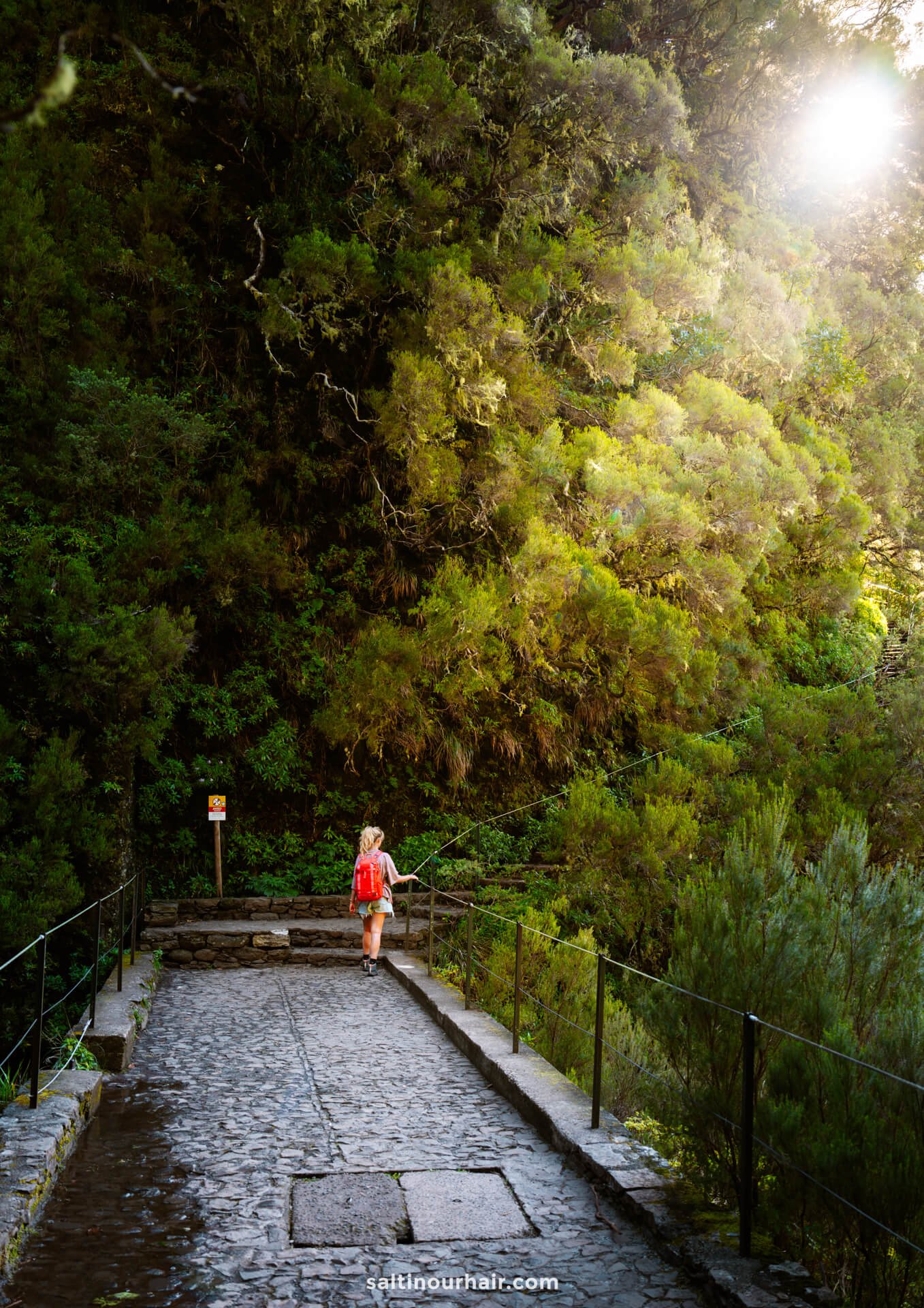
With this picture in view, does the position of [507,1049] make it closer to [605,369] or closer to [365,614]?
[365,614]

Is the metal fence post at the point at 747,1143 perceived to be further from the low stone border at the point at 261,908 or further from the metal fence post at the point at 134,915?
the low stone border at the point at 261,908

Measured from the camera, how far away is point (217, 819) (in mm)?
13148

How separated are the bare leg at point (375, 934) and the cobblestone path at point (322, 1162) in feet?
6.91

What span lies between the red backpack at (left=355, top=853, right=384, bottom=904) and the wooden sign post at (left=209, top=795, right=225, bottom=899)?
10.6 ft

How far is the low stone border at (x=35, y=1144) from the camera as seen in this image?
375 centimetres

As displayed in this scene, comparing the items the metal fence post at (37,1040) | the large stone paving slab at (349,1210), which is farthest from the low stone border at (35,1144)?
the large stone paving slab at (349,1210)

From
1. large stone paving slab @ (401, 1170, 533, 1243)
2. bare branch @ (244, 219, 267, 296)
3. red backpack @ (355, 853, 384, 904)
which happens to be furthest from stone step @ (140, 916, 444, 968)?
bare branch @ (244, 219, 267, 296)

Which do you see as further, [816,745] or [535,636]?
[535,636]

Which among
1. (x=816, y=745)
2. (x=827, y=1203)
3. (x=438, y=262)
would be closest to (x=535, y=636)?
(x=816, y=745)

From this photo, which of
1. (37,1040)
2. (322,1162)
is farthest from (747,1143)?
(37,1040)

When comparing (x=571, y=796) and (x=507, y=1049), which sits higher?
(x=571, y=796)

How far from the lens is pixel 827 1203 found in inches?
135

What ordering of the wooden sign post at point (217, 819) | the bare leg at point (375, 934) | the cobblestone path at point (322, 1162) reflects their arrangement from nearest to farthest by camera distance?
the cobblestone path at point (322, 1162)
the bare leg at point (375, 934)
the wooden sign post at point (217, 819)

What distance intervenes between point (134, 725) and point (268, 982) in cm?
374
